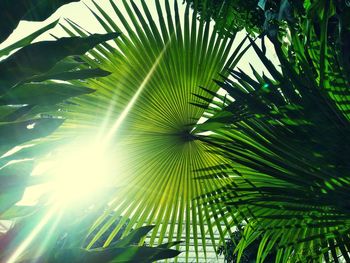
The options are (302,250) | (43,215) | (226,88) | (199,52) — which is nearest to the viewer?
(43,215)

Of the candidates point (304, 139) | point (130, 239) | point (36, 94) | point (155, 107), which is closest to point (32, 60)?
point (36, 94)

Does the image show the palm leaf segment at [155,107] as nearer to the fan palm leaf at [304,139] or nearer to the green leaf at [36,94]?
the fan palm leaf at [304,139]

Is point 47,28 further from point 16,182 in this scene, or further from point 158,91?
point 158,91

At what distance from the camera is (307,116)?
1407mm

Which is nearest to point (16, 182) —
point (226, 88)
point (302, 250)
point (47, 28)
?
point (47, 28)

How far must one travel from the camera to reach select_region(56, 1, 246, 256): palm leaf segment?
2.48m

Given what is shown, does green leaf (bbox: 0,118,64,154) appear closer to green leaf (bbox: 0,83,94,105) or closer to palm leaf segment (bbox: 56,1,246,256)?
green leaf (bbox: 0,83,94,105)

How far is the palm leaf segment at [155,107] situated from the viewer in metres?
2.48

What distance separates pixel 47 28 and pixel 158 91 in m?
2.05

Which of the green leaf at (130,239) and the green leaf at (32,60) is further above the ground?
the green leaf at (32,60)

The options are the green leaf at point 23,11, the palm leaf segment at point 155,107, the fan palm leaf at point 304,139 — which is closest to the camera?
the green leaf at point 23,11

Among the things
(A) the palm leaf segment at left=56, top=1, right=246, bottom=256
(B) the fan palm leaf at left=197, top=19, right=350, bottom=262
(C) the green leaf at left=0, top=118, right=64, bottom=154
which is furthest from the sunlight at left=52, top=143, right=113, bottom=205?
(A) the palm leaf segment at left=56, top=1, right=246, bottom=256

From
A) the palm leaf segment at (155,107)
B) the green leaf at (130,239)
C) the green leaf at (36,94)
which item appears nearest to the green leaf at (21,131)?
the green leaf at (36,94)

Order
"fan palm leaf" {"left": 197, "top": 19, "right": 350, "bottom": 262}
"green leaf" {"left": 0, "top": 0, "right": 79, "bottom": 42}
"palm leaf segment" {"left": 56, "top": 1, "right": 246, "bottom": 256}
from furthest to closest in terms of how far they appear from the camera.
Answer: "palm leaf segment" {"left": 56, "top": 1, "right": 246, "bottom": 256} → "fan palm leaf" {"left": 197, "top": 19, "right": 350, "bottom": 262} → "green leaf" {"left": 0, "top": 0, "right": 79, "bottom": 42}
